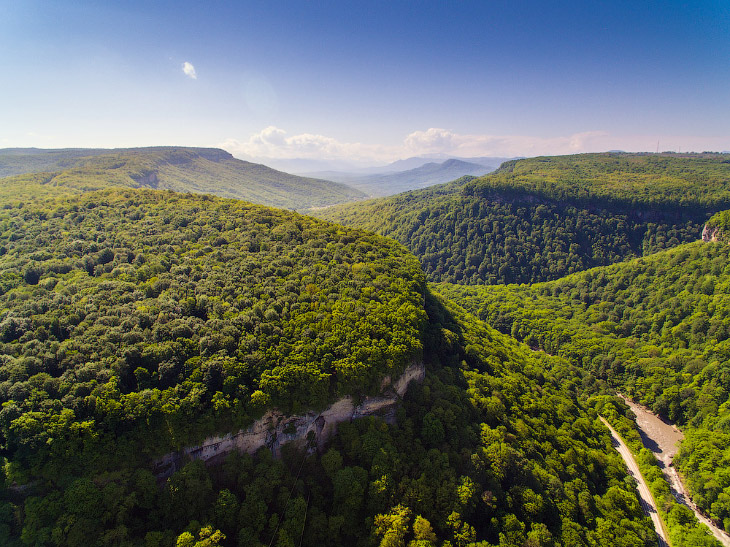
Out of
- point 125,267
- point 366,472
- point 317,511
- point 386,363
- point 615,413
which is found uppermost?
point 125,267

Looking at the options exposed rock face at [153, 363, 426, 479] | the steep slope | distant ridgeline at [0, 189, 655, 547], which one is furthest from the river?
exposed rock face at [153, 363, 426, 479]

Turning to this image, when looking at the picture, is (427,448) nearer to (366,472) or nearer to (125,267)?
(366,472)

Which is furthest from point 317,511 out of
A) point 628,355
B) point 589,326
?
point 589,326

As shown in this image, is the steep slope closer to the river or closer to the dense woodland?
the dense woodland

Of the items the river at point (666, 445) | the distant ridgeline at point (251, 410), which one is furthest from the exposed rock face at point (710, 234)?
the distant ridgeline at point (251, 410)

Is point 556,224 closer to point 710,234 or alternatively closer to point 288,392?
point 710,234

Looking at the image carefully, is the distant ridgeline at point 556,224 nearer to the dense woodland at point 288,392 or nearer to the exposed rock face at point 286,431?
the dense woodland at point 288,392
